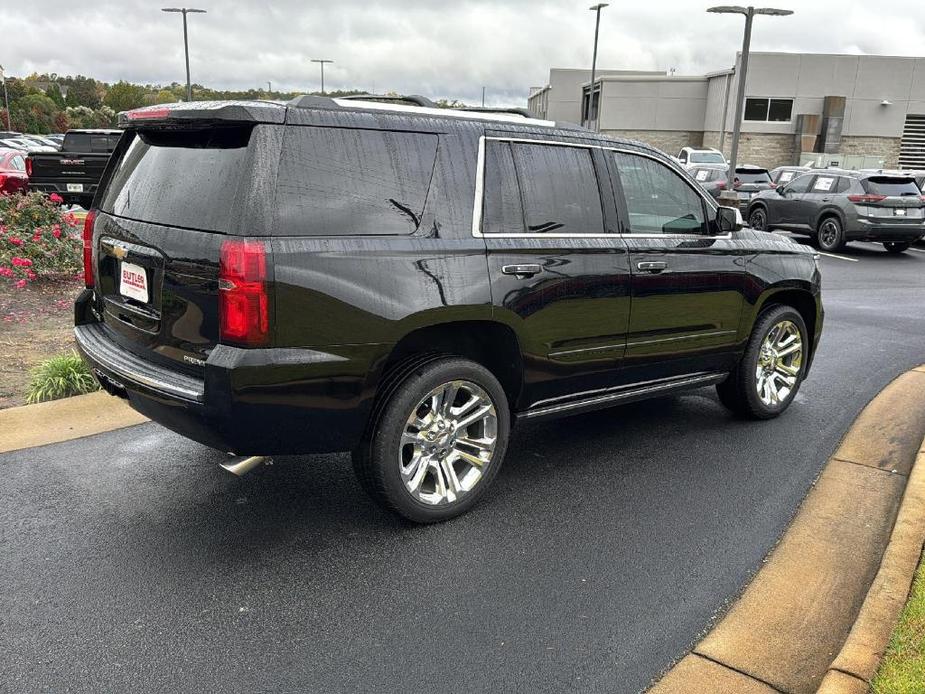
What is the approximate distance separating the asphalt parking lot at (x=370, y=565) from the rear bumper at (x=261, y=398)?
1.93ft

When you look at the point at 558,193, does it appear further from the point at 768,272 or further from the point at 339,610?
the point at 339,610

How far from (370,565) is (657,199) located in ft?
9.02

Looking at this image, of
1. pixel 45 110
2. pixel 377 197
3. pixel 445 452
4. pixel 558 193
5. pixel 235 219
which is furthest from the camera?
pixel 45 110

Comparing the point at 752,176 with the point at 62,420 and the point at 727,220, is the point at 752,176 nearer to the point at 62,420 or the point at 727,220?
the point at 727,220

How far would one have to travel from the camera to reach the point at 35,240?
336 inches

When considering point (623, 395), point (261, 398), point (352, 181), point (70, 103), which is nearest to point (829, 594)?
point (623, 395)

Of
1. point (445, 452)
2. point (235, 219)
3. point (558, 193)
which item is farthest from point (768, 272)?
point (235, 219)

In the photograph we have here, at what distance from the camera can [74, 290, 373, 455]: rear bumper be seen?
3273 millimetres

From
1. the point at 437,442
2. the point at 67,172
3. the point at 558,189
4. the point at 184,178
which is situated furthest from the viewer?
the point at 67,172

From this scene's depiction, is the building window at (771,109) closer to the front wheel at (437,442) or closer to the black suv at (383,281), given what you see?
the black suv at (383,281)

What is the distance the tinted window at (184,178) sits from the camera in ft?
11.1

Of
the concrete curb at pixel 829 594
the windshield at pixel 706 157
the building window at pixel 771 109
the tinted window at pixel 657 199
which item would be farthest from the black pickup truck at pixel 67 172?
the building window at pixel 771 109

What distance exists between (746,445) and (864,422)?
113cm

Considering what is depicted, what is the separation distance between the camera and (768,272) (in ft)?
17.8
